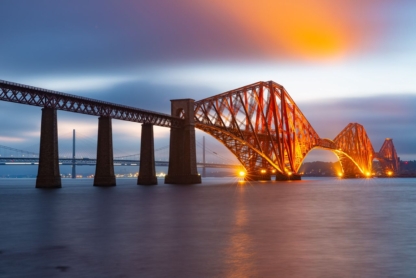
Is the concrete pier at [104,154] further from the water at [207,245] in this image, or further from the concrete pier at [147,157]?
the water at [207,245]

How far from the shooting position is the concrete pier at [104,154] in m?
75.3

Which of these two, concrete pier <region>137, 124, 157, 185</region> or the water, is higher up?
concrete pier <region>137, 124, 157, 185</region>

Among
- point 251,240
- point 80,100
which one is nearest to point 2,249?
point 251,240

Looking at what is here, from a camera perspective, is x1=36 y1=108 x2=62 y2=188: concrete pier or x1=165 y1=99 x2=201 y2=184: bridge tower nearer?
x1=36 y1=108 x2=62 y2=188: concrete pier

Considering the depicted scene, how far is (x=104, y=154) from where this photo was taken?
247ft

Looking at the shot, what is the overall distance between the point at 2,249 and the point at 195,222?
39.6 feet

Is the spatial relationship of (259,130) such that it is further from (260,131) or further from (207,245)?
(207,245)

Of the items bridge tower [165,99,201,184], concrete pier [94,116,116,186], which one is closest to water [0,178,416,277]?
concrete pier [94,116,116,186]

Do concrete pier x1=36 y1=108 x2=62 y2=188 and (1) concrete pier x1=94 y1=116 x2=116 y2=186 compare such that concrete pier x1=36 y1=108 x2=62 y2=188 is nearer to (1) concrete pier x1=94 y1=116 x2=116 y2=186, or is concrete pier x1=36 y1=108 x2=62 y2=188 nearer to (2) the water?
(1) concrete pier x1=94 y1=116 x2=116 y2=186

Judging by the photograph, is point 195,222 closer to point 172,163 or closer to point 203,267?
point 203,267

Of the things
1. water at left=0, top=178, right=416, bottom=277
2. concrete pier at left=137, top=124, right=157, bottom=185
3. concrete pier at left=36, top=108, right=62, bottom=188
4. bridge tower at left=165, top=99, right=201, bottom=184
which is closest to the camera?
water at left=0, top=178, right=416, bottom=277

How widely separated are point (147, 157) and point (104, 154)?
1265 cm

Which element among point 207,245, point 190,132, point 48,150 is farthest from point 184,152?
point 207,245

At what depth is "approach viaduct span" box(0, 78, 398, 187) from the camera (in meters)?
66.2
